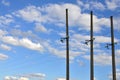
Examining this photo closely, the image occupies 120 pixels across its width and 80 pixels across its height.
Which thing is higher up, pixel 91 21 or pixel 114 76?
pixel 91 21

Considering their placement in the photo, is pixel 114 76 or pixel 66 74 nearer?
pixel 66 74

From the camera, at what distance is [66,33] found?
51969 millimetres

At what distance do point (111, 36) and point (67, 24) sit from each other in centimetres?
696

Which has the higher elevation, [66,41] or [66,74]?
[66,41]

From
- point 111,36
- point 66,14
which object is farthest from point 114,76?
point 66,14

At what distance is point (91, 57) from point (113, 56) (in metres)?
4.72

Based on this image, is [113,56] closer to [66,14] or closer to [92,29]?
[92,29]

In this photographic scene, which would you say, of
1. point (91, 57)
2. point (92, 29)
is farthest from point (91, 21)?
point (91, 57)

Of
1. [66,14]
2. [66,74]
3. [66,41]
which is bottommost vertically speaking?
[66,74]

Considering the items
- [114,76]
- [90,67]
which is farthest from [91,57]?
[114,76]

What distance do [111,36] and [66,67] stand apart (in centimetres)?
897

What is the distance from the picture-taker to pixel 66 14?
52.7 meters

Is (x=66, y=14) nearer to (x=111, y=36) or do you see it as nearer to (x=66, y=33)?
(x=66, y=33)

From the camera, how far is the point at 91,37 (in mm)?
52312
